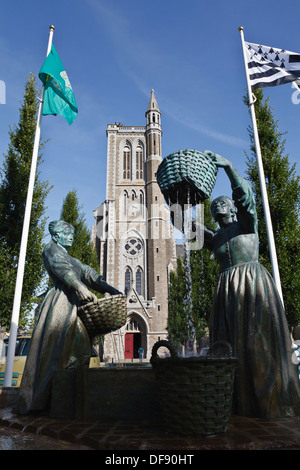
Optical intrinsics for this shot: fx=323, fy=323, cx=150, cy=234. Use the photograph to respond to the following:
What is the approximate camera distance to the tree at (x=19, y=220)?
31.0 feet

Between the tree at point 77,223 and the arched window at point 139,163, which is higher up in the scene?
the arched window at point 139,163

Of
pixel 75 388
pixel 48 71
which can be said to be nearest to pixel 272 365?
pixel 75 388

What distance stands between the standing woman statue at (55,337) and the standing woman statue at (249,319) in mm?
1348

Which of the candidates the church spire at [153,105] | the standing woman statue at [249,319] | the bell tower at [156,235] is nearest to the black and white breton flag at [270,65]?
the standing woman statue at [249,319]

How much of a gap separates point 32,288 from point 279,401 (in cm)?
851

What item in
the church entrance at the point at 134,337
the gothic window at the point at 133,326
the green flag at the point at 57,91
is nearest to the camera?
the green flag at the point at 57,91

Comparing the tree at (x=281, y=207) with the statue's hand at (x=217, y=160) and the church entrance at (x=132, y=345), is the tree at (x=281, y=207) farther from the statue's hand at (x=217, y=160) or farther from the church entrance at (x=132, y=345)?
the church entrance at (x=132, y=345)

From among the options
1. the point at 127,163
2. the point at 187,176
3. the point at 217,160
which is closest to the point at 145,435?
the point at 187,176

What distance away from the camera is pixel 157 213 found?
3438 cm

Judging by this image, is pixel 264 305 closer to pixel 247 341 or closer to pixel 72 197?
pixel 247 341

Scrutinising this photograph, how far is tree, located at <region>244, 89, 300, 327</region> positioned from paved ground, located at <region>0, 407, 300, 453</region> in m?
7.97

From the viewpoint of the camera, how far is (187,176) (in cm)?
286

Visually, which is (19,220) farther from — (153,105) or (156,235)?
(153,105)

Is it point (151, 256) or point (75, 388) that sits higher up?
point (151, 256)
